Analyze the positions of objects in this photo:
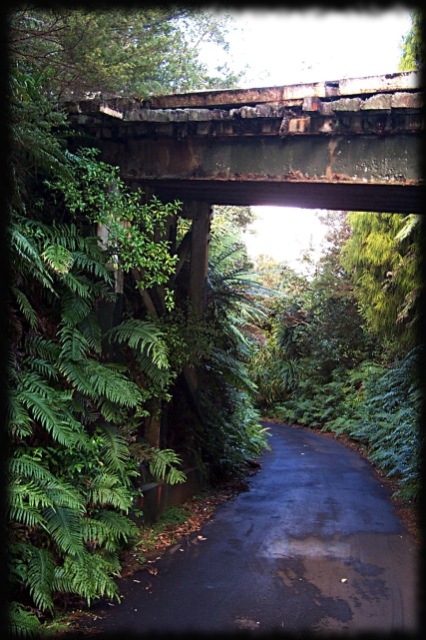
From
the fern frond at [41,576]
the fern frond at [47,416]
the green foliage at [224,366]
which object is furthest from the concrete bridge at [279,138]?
the fern frond at [41,576]

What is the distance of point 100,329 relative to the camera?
6.15 metres

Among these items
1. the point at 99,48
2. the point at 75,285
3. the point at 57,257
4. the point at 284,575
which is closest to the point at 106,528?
the point at 284,575

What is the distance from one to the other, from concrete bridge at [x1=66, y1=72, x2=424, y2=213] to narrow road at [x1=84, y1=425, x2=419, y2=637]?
3841mm

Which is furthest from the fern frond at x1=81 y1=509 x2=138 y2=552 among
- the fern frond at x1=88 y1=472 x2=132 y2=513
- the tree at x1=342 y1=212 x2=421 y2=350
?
the tree at x1=342 y1=212 x2=421 y2=350

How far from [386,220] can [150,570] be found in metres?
9.09

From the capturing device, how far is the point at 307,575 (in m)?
5.66

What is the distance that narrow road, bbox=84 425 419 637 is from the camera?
4551mm

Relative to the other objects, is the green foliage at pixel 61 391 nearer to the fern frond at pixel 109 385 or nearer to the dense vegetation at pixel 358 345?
the fern frond at pixel 109 385

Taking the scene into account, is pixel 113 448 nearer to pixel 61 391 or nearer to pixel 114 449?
pixel 114 449

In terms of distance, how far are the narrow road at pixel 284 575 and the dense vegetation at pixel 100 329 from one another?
48cm

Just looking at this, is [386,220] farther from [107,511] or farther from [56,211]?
[107,511]

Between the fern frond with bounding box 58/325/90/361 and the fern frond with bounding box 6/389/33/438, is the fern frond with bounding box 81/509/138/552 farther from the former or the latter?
the fern frond with bounding box 58/325/90/361

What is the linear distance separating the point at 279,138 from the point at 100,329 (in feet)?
9.17

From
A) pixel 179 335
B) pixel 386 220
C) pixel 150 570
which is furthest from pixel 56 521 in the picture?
pixel 386 220
